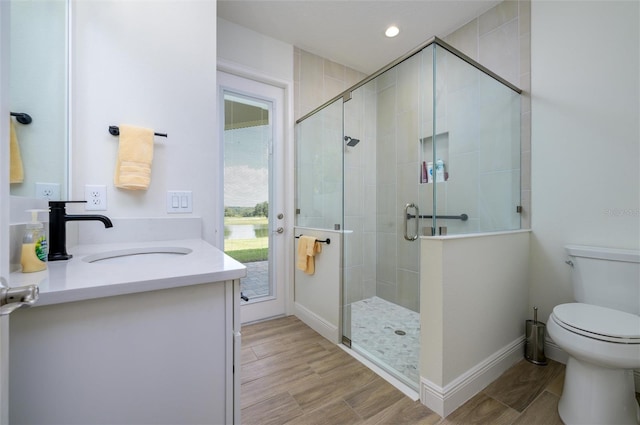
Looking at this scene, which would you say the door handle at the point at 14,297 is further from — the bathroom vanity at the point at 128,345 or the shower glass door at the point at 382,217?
the shower glass door at the point at 382,217

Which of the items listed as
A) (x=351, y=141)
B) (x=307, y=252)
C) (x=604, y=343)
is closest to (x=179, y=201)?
(x=307, y=252)

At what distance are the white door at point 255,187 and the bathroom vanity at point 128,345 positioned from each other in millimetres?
1482

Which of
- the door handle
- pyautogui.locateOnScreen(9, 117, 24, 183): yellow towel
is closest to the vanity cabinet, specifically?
the door handle

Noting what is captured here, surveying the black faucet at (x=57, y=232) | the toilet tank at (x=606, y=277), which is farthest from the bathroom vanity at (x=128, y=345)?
the toilet tank at (x=606, y=277)

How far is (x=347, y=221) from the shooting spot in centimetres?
217

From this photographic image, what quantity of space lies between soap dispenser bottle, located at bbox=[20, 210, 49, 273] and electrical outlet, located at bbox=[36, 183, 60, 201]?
392 mm

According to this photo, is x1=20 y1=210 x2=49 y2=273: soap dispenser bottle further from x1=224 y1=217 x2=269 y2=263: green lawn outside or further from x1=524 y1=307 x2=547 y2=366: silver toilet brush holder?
x1=524 y1=307 x2=547 y2=366: silver toilet brush holder

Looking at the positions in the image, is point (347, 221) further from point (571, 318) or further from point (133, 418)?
point (133, 418)

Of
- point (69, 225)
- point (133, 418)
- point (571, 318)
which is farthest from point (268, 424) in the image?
point (571, 318)

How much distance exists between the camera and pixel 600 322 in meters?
1.19

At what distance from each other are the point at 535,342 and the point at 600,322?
2.10 feet

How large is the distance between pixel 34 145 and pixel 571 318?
2531 mm

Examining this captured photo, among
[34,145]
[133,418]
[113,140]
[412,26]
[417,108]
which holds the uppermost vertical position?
[412,26]

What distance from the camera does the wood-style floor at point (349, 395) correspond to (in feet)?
4.15
